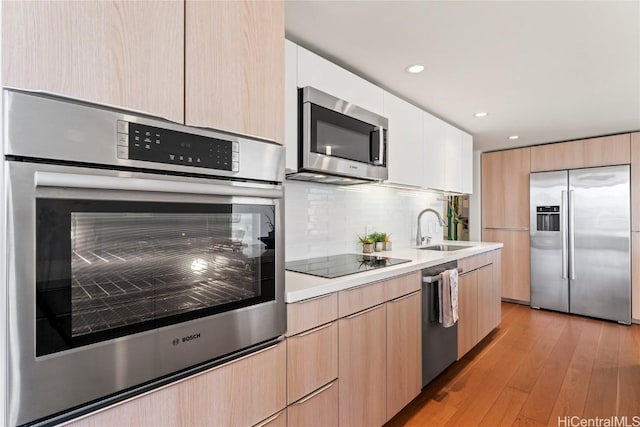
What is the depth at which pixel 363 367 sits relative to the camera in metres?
1.68

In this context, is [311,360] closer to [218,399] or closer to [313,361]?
[313,361]

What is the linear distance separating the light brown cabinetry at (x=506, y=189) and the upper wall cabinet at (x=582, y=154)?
0.17 meters

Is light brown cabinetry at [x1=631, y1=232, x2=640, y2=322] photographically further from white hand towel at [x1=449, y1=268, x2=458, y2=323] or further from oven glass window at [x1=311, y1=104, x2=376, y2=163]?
oven glass window at [x1=311, y1=104, x2=376, y2=163]

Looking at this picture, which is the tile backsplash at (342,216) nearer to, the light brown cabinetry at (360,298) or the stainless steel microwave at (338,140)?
the stainless steel microwave at (338,140)

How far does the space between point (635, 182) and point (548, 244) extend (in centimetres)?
110

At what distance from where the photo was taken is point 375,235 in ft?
9.15

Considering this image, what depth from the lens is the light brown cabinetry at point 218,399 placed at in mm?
920

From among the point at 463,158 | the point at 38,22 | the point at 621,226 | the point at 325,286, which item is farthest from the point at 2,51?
the point at 621,226

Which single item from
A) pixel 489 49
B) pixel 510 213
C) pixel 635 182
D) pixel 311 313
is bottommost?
pixel 311 313

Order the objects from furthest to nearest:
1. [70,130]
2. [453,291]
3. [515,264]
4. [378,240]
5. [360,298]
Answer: [515,264] → [378,240] → [453,291] → [360,298] → [70,130]

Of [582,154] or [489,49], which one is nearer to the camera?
[489,49]

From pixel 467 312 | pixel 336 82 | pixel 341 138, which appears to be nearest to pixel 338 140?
pixel 341 138

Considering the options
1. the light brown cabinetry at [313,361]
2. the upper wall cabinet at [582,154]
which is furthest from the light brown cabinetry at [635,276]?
the light brown cabinetry at [313,361]

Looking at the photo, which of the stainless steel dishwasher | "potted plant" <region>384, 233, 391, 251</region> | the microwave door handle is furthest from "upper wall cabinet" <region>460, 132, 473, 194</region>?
the microwave door handle
